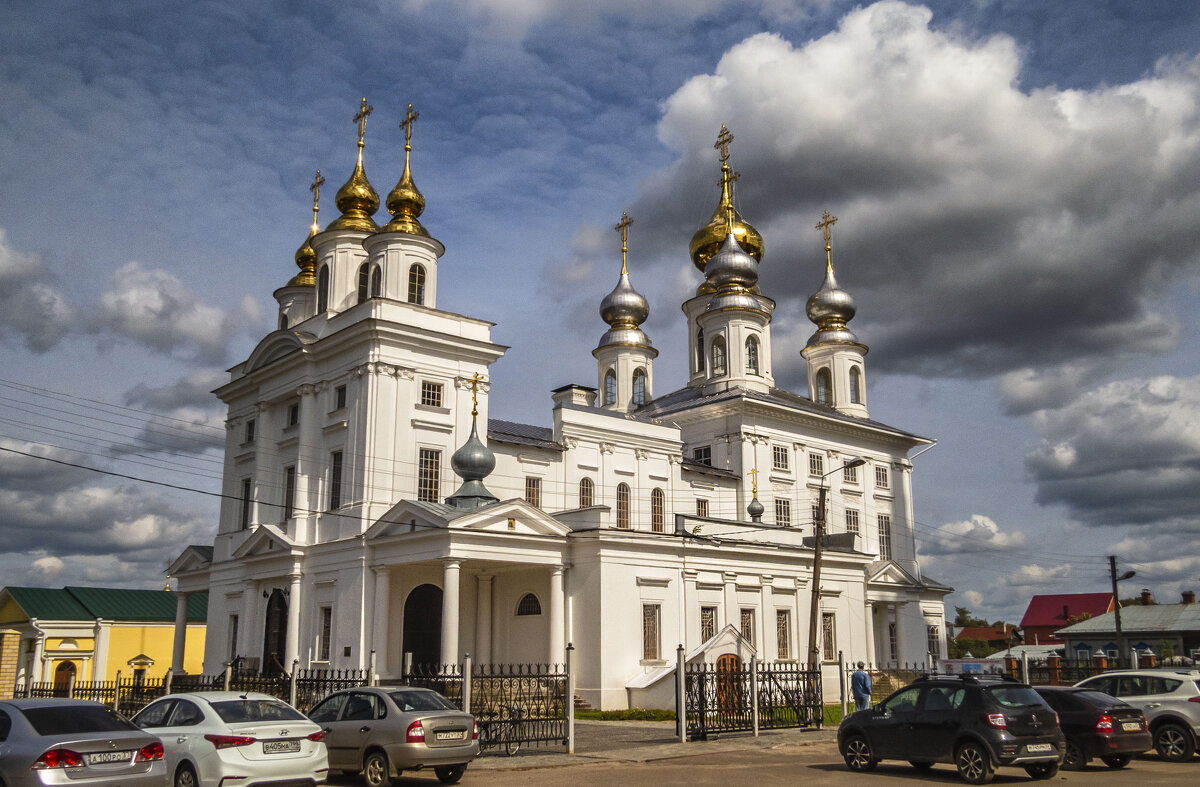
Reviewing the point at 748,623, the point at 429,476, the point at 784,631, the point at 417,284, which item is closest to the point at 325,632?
the point at 429,476

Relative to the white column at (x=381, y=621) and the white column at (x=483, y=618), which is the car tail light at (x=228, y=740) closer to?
the white column at (x=381, y=621)

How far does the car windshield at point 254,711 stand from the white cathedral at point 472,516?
14108 mm

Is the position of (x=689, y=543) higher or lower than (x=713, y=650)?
higher

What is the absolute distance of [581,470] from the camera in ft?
123

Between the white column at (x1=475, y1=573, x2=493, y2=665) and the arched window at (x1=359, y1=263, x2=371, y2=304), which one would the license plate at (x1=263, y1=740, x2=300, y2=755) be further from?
the arched window at (x1=359, y1=263, x2=371, y2=304)

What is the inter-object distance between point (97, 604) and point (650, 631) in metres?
31.9

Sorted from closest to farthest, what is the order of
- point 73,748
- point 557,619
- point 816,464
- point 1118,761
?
point 73,748 → point 1118,761 → point 557,619 → point 816,464

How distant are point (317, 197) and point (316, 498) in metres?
16.7

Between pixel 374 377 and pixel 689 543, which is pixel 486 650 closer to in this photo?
pixel 689 543

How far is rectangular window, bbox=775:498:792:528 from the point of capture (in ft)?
142

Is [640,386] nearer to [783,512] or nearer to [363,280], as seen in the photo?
[783,512]

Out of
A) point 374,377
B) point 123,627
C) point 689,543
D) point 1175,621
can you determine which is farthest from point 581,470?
point 1175,621

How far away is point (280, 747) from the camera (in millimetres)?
12188

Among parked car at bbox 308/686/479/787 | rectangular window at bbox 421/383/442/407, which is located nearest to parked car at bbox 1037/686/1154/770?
parked car at bbox 308/686/479/787
